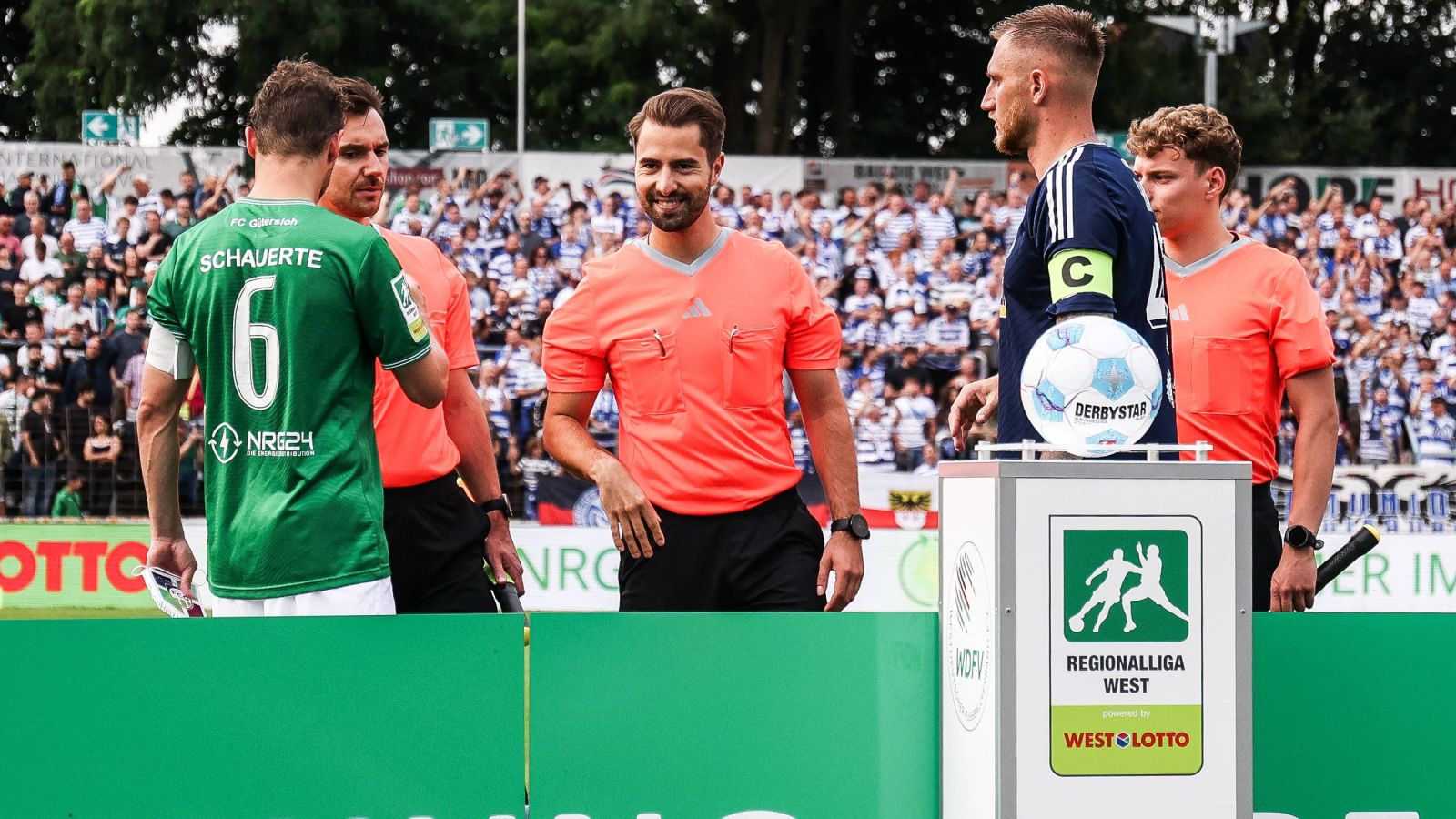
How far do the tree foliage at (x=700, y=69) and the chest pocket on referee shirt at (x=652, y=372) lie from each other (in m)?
24.8

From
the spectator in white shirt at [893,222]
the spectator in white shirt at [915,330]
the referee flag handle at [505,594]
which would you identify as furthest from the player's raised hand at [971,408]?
the spectator in white shirt at [893,222]

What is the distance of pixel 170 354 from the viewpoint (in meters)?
3.92

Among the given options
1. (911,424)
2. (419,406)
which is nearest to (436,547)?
(419,406)

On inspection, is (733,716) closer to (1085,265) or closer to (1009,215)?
(1085,265)

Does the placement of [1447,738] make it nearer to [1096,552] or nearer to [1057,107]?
[1096,552]

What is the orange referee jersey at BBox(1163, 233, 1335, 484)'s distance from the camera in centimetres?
470

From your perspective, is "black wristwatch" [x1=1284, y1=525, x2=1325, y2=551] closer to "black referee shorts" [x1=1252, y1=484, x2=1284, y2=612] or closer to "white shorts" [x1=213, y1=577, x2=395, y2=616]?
"black referee shorts" [x1=1252, y1=484, x2=1284, y2=612]

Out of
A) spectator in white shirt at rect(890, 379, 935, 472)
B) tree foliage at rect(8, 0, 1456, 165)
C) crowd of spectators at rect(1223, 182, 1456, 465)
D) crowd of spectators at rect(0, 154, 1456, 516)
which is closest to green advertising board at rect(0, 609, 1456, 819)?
crowd of spectators at rect(0, 154, 1456, 516)

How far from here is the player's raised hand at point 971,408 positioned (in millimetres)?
4055

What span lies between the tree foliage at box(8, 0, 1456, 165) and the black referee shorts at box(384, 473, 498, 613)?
2469cm

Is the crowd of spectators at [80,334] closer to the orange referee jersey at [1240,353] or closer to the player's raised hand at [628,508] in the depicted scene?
the player's raised hand at [628,508]

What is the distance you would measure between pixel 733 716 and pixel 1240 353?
1.96 meters

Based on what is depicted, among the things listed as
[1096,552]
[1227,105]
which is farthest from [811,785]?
[1227,105]

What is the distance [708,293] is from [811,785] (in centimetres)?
145
